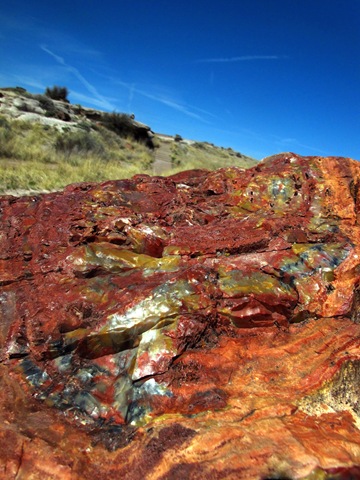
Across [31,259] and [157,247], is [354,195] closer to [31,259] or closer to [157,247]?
[157,247]

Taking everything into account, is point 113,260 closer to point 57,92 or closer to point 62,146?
point 62,146

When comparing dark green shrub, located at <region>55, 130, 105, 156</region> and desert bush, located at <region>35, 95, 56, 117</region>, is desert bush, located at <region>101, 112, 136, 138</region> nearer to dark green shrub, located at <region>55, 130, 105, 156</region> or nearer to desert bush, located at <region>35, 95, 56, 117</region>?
desert bush, located at <region>35, 95, 56, 117</region>

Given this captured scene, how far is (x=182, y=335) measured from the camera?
2.48 m

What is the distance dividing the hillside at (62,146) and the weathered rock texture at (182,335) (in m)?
5.80

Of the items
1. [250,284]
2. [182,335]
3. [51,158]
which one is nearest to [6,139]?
[51,158]

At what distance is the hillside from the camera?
959 cm

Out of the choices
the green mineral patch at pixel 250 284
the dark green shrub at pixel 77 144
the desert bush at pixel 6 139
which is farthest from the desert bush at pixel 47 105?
the green mineral patch at pixel 250 284

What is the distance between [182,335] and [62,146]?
12.9m

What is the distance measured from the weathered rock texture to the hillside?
5.80 metres

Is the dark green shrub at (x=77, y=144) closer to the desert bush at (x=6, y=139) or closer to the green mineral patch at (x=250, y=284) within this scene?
the desert bush at (x=6, y=139)

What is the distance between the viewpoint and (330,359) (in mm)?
2426

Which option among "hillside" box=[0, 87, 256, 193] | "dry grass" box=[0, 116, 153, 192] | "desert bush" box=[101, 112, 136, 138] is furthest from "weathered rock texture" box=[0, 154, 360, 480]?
"desert bush" box=[101, 112, 136, 138]

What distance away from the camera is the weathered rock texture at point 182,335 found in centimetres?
191

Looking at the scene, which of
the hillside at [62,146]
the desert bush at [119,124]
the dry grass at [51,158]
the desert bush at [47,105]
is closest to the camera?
the dry grass at [51,158]
